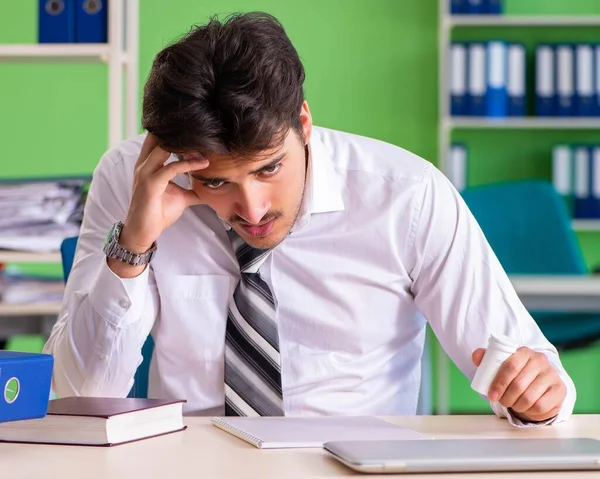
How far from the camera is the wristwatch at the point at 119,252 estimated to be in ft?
4.68

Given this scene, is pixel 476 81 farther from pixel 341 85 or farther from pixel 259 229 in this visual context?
pixel 259 229

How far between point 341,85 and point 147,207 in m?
3.55

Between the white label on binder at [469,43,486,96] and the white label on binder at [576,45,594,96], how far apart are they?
44 cm

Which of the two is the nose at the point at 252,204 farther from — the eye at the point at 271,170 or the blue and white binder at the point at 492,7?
the blue and white binder at the point at 492,7

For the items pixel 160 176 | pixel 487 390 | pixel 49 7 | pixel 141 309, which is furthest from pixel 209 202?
pixel 49 7

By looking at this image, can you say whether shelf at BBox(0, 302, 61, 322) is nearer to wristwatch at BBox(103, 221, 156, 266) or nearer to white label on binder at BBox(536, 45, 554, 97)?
wristwatch at BBox(103, 221, 156, 266)

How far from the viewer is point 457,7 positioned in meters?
4.53

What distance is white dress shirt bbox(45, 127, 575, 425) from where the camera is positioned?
1507 mm

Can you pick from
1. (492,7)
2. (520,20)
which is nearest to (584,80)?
(520,20)

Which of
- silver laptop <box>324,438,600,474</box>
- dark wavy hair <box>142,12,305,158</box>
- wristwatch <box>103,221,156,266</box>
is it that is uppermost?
dark wavy hair <box>142,12,305,158</box>

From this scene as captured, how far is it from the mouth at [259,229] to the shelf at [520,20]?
10.9 feet

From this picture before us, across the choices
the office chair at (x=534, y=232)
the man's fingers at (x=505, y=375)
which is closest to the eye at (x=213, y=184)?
the man's fingers at (x=505, y=375)

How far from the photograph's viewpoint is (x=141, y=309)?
1.47m

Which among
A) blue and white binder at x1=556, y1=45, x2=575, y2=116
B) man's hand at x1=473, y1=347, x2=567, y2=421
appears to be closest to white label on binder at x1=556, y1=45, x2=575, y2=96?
blue and white binder at x1=556, y1=45, x2=575, y2=116
